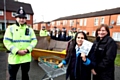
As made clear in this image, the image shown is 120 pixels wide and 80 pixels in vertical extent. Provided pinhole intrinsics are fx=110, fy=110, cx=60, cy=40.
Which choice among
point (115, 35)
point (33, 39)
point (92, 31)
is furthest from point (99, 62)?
point (92, 31)

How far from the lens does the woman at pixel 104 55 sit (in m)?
2.06

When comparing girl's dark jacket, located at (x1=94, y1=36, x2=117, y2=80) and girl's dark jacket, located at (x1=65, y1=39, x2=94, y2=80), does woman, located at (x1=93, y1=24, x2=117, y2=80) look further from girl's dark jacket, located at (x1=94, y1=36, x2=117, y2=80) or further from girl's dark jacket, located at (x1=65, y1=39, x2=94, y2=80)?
girl's dark jacket, located at (x1=65, y1=39, x2=94, y2=80)

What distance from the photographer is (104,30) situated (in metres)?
2.28

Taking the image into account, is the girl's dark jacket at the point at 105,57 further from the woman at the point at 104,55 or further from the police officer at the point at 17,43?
the police officer at the point at 17,43

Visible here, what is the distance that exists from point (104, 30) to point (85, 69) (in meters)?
0.89

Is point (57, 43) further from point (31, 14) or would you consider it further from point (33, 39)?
point (31, 14)

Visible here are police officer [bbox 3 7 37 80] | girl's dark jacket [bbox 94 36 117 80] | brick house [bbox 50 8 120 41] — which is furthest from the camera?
brick house [bbox 50 8 120 41]

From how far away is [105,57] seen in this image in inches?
82.5

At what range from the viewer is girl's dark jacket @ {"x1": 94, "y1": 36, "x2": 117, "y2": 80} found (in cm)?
206

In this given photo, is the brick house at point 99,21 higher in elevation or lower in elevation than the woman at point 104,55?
higher

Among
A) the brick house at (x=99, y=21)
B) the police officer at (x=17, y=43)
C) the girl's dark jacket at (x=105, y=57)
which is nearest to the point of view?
the girl's dark jacket at (x=105, y=57)

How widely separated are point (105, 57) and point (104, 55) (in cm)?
6

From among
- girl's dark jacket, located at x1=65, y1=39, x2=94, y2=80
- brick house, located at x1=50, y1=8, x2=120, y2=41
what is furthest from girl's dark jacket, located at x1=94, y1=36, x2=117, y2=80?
brick house, located at x1=50, y1=8, x2=120, y2=41

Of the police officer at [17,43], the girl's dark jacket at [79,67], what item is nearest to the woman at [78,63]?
the girl's dark jacket at [79,67]
